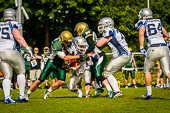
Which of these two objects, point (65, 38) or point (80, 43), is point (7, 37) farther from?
point (80, 43)

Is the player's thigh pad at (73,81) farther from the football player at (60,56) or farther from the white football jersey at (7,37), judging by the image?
the white football jersey at (7,37)

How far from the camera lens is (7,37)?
786 cm

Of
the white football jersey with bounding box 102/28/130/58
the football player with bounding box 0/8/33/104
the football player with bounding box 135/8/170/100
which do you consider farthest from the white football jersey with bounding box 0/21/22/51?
the football player with bounding box 135/8/170/100

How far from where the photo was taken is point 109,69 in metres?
8.78

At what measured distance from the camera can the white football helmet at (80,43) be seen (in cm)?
899

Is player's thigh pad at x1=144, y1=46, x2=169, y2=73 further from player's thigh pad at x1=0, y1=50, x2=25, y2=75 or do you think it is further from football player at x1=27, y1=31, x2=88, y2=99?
player's thigh pad at x1=0, y1=50, x2=25, y2=75

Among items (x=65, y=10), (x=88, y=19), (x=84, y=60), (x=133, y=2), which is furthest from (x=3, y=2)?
(x=84, y=60)

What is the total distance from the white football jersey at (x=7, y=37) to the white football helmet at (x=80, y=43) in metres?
1.62

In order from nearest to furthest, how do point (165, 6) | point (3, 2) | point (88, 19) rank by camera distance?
point (3, 2) < point (88, 19) < point (165, 6)

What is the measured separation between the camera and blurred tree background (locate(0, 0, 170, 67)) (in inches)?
1102

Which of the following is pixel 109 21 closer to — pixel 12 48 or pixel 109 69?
pixel 109 69

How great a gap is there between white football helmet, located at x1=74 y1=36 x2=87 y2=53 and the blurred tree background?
1860 centimetres

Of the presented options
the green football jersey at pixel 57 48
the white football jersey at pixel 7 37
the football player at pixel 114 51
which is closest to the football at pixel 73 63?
the green football jersey at pixel 57 48

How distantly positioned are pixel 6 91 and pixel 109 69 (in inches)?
92.7
